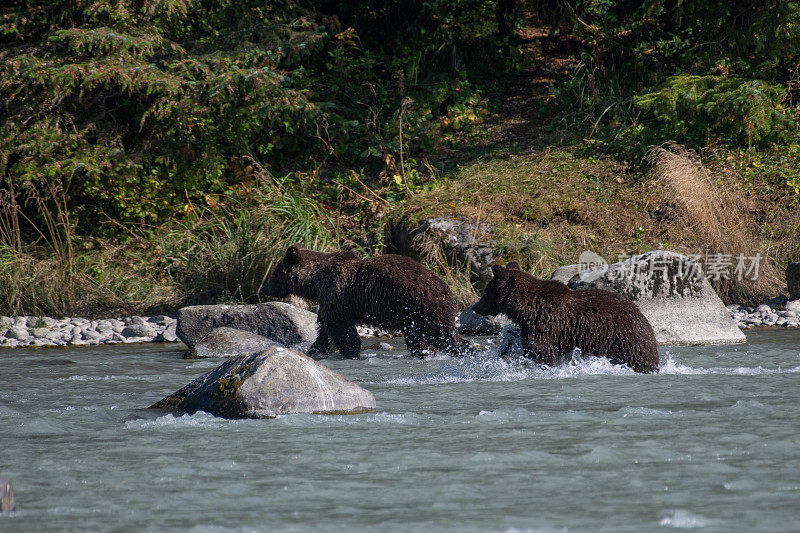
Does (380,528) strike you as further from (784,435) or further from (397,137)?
(397,137)

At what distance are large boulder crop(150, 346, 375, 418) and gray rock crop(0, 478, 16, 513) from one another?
2.13 metres

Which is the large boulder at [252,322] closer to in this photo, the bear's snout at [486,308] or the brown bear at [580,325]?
the bear's snout at [486,308]

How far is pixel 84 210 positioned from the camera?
626 inches

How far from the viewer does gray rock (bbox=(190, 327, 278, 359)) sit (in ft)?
32.0

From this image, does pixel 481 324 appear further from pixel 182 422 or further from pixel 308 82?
pixel 308 82

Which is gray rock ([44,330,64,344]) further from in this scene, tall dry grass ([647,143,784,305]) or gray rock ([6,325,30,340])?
tall dry grass ([647,143,784,305])

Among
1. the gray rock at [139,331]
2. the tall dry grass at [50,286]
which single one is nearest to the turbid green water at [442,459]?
the gray rock at [139,331]

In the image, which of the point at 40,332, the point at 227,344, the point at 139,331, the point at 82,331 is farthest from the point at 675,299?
the point at 40,332

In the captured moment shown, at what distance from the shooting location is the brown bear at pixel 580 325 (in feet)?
24.1

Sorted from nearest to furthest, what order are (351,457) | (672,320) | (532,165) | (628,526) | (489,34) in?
(628,526) < (351,457) < (672,320) < (532,165) < (489,34)

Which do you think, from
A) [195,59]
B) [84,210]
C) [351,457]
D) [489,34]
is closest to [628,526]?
[351,457]

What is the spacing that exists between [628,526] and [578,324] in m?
4.09

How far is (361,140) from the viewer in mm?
17922

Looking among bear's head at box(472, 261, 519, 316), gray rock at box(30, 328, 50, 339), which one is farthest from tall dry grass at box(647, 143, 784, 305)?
gray rock at box(30, 328, 50, 339)
